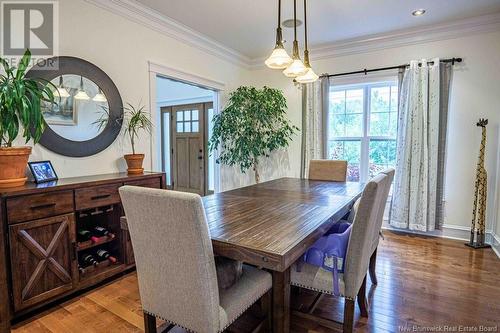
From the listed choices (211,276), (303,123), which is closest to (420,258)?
(303,123)

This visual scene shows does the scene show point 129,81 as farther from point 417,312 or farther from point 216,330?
point 417,312

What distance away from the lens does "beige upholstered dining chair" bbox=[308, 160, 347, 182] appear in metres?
3.18

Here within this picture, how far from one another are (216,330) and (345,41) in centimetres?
389

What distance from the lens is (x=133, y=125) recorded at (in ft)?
9.25

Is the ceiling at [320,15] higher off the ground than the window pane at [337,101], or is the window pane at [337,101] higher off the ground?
the ceiling at [320,15]

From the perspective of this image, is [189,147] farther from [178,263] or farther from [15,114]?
[178,263]

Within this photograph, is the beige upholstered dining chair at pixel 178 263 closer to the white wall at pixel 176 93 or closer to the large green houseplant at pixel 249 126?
the large green houseplant at pixel 249 126

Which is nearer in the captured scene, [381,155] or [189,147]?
[381,155]

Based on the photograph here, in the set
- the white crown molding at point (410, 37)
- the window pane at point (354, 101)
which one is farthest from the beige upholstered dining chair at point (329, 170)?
the white crown molding at point (410, 37)

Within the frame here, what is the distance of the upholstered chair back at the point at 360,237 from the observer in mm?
1411

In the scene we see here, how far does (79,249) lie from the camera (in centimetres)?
217

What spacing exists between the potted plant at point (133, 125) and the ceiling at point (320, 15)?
1083 millimetres

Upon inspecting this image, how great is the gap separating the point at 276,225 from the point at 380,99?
3142 mm

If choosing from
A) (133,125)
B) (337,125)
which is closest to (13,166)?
(133,125)
